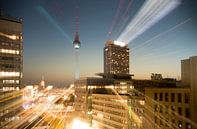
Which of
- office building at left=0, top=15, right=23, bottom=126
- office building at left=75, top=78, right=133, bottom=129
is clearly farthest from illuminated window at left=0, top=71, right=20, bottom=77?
office building at left=75, top=78, right=133, bottom=129

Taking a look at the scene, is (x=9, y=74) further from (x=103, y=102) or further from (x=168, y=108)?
(x=168, y=108)

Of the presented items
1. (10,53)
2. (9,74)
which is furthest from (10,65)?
(10,53)

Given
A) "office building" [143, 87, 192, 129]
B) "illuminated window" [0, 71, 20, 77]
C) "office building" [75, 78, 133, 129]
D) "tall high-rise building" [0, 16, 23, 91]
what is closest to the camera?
"office building" [143, 87, 192, 129]

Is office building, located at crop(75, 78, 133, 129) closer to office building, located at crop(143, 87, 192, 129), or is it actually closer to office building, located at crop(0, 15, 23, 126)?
office building, located at crop(143, 87, 192, 129)

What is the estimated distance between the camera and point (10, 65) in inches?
2645

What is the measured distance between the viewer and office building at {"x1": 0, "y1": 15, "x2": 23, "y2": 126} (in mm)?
64688

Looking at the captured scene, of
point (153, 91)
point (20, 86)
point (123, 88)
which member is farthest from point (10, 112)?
point (123, 88)

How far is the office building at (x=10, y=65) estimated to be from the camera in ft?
212

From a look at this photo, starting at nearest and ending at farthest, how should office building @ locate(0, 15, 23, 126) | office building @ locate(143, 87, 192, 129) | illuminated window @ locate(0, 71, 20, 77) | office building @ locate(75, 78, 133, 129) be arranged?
office building @ locate(143, 87, 192, 129)
office building @ locate(0, 15, 23, 126)
illuminated window @ locate(0, 71, 20, 77)
office building @ locate(75, 78, 133, 129)

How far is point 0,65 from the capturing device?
6488cm

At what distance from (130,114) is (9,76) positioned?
37.4 meters

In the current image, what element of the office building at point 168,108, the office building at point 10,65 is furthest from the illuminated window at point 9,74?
the office building at point 168,108

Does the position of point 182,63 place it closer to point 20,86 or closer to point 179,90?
point 179,90

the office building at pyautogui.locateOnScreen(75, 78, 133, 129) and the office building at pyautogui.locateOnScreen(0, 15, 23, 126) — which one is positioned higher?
the office building at pyautogui.locateOnScreen(0, 15, 23, 126)
